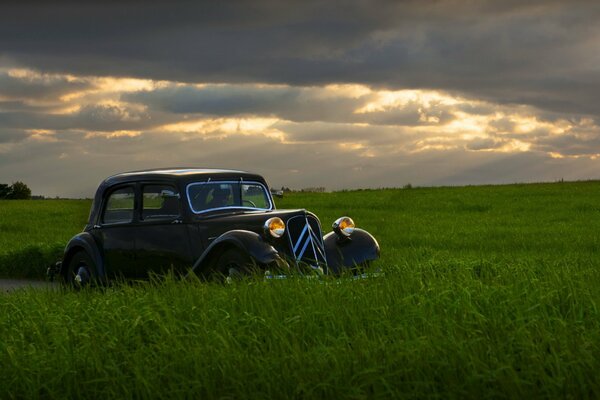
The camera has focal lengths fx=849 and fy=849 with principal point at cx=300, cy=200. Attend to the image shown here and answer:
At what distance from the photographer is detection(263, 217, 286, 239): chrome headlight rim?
10.4 metres

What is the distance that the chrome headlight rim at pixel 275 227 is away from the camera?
10.4 metres

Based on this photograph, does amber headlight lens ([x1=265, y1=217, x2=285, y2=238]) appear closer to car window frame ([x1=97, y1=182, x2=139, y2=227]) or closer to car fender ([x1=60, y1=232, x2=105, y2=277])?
car window frame ([x1=97, y1=182, x2=139, y2=227])

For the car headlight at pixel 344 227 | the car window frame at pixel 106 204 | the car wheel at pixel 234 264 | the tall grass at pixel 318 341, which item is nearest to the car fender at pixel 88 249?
the car window frame at pixel 106 204

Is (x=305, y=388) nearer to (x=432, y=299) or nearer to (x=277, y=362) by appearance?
(x=277, y=362)

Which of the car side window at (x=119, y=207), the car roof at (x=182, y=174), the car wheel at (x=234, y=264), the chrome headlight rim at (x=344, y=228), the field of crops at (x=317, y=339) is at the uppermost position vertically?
the car roof at (x=182, y=174)

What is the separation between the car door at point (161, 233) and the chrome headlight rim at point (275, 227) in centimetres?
133

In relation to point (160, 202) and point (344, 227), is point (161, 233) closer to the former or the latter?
point (160, 202)

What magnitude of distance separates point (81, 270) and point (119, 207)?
4.22 ft

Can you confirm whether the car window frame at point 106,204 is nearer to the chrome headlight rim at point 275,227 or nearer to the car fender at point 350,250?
the chrome headlight rim at point 275,227

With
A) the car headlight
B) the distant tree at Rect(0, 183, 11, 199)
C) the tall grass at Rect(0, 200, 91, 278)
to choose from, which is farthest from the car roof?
the distant tree at Rect(0, 183, 11, 199)

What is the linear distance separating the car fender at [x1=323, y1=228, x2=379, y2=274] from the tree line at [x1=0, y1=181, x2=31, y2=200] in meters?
51.1

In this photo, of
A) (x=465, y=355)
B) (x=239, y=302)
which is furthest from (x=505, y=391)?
(x=239, y=302)

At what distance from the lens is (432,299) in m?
8.24

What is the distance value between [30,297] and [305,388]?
19.7 feet
